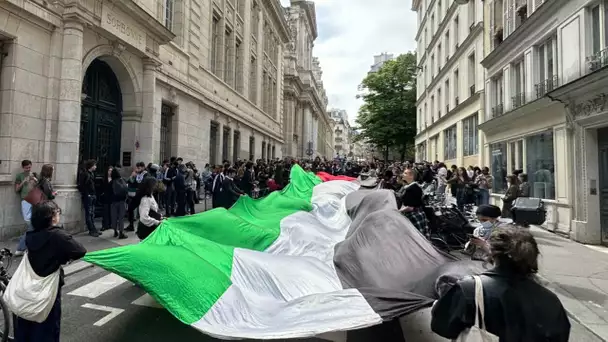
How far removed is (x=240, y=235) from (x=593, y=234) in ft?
29.3

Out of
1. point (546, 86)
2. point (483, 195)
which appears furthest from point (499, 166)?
point (546, 86)

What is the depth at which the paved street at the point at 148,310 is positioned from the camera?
405 centimetres

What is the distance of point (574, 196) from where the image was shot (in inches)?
372

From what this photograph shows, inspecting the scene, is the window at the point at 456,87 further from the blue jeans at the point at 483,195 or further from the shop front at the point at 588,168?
the shop front at the point at 588,168

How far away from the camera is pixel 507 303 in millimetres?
1892

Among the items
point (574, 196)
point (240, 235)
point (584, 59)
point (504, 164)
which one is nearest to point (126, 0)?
point (240, 235)

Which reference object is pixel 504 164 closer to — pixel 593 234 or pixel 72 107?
pixel 593 234

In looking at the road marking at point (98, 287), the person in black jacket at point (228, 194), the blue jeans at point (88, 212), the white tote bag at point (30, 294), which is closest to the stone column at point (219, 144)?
the person in black jacket at point (228, 194)

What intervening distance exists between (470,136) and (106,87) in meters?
17.7

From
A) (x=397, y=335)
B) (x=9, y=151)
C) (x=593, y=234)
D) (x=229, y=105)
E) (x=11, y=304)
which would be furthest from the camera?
(x=229, y=105)

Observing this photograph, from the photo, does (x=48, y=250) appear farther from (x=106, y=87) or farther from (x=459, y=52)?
(x=459, y=52)

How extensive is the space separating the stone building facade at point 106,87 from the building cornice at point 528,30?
40.6ft

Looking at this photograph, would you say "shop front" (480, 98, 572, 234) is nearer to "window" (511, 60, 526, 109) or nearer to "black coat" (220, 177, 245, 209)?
"window" (511, 60, 526, 109)

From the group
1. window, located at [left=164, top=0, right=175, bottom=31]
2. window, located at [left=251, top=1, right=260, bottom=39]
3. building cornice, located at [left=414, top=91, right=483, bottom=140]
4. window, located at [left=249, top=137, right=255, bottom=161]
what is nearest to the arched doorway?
window, located at [left=164, top=0, right=175, bottom=31]
